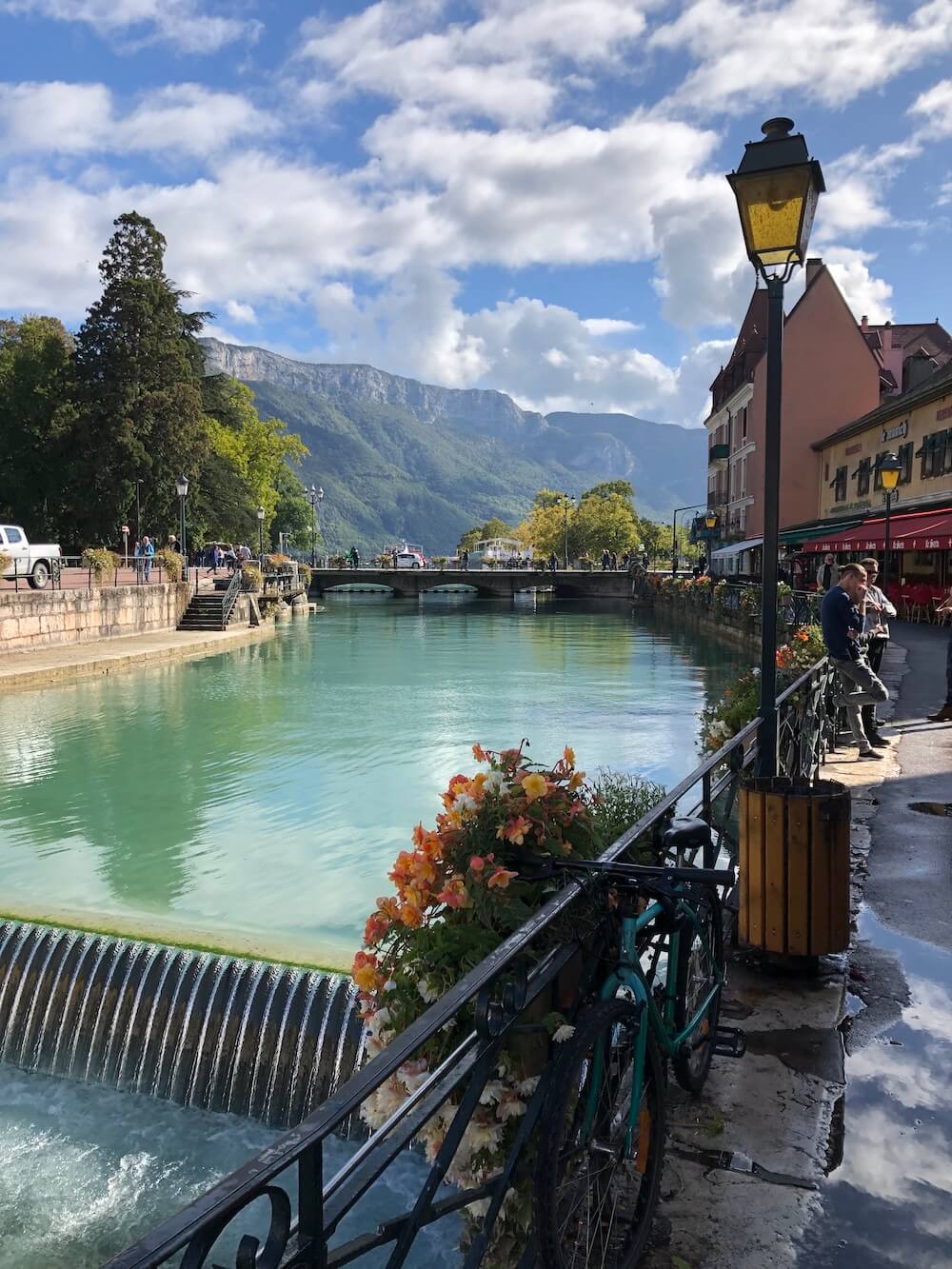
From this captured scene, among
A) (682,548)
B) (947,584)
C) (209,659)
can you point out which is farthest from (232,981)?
(682,548)

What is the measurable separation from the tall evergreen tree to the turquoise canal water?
16.3m

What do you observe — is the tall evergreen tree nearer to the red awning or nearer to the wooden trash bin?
the red awning

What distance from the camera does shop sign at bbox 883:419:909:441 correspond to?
109 ft

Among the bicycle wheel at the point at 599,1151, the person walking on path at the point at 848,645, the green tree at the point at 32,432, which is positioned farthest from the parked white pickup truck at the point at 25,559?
the bicycle wheel at the point at 599,1151

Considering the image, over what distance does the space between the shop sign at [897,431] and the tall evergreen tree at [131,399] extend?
30.9m

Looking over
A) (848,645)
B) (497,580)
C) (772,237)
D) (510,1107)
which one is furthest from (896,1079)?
(497,580)

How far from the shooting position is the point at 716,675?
28.1 metres

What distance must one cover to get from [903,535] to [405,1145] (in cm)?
2774

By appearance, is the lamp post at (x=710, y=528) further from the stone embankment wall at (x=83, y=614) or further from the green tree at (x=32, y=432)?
the green tree at (x=32, y=432)

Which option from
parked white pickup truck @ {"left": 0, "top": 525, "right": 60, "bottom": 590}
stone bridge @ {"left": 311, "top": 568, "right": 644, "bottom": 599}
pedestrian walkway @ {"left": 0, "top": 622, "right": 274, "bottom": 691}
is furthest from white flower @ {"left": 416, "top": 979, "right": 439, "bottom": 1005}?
stone bridge @ {"left": 311, "top": 568, "right": 644, "bottom": 599}

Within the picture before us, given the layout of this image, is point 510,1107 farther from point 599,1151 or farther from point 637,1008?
point 637,1008

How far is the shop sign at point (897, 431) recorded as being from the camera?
109 feet

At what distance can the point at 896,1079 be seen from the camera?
3920 millimetres

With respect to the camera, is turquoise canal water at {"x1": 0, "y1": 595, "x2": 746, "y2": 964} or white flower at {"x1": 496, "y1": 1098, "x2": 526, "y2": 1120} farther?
turquoise canal water at {"x1": 0, "y1": 595, "x2": 746, "y2": 964}
